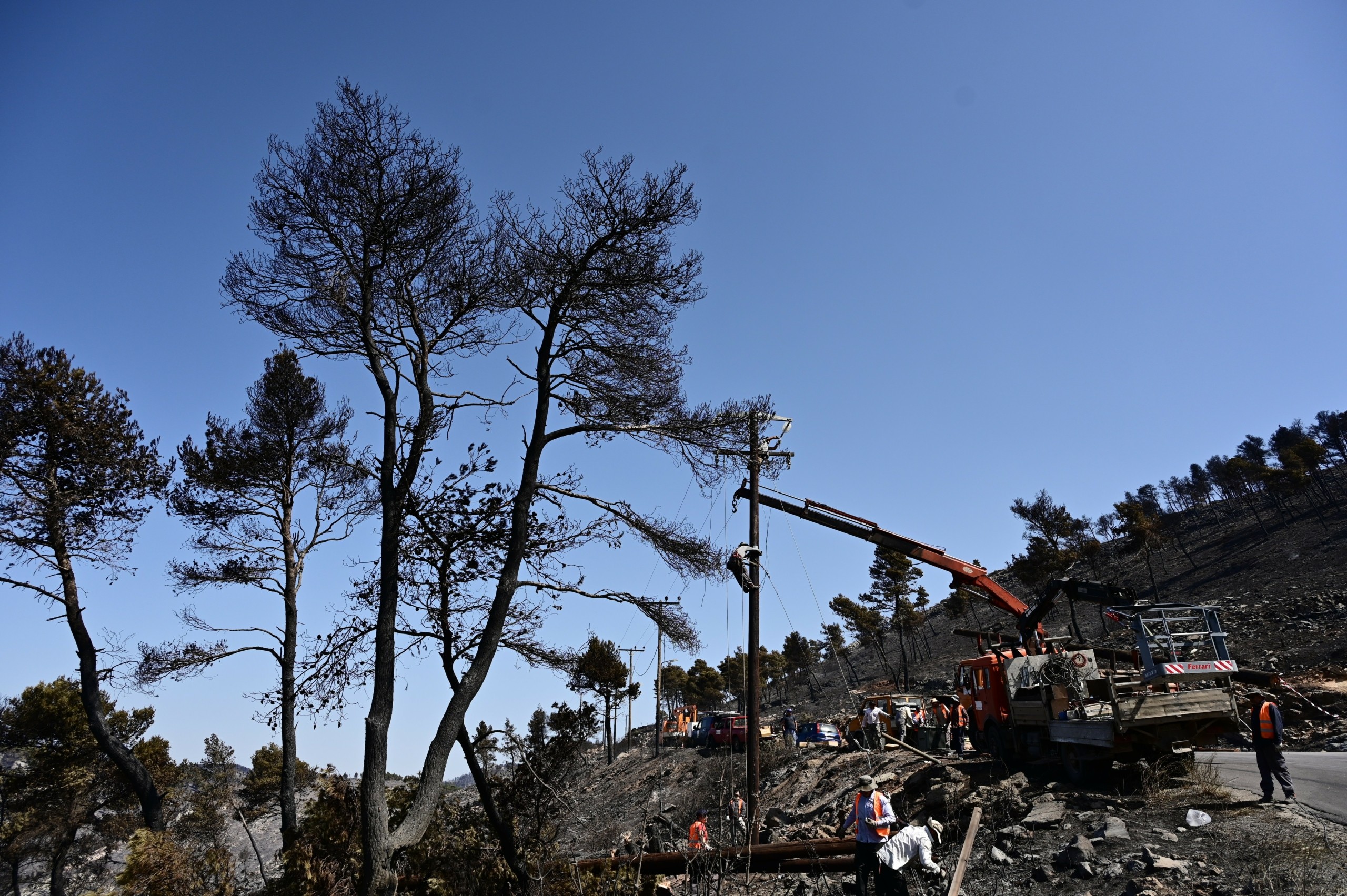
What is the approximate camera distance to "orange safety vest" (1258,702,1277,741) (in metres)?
9.26

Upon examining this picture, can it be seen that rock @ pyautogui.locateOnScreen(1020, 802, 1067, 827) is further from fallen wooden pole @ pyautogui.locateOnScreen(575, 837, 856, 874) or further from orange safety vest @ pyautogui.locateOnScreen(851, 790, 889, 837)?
orange safety vest @ pyautogui.locateOnScreen(851, 790, 889, 837)

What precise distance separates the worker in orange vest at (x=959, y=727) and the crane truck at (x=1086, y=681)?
1.93 m

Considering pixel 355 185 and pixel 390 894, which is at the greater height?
pixel 355 185

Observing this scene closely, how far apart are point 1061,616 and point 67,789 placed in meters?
66.8

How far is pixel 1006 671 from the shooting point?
1431 centimetres

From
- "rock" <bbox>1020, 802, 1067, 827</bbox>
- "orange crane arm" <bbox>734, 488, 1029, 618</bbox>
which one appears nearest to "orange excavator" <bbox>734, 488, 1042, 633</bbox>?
"orange crane arm" <bbox>734, 488, 1029, 618</bbox>

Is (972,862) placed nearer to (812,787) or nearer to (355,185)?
(812,787)

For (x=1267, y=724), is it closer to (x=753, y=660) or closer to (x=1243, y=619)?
(x=753, y=660)

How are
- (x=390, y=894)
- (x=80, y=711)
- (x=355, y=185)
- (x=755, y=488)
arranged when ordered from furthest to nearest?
(x=80, y=711) → (x=755, y=488) → (x=355, y=185) → (x=390, y=894)

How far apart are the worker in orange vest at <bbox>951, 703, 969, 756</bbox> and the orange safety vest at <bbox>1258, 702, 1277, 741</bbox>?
28.1ft

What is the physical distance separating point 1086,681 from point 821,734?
1619 cm

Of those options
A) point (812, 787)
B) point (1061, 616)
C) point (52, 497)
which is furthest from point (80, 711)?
point (1061, 616)

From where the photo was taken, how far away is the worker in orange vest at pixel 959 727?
1823cm

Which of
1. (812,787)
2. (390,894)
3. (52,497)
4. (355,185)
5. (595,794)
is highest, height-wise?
(355,185)
